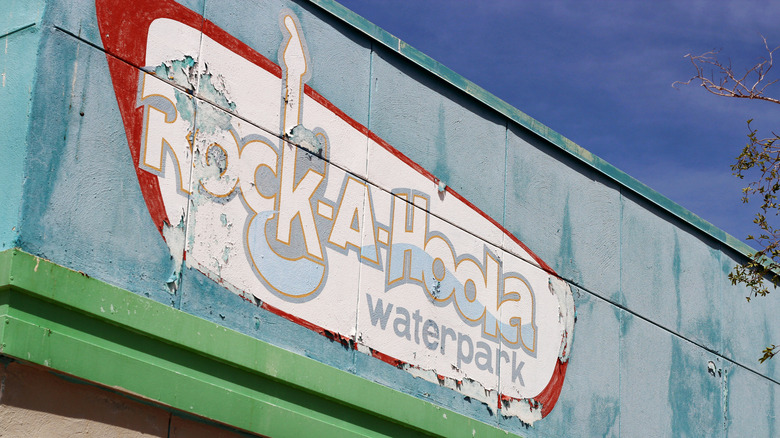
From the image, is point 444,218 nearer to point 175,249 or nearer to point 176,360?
point 175,249

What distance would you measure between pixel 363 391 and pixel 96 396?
2.49m

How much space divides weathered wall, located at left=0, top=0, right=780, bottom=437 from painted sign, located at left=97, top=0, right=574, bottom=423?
Answer: 0.06m

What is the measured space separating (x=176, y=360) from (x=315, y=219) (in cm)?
193

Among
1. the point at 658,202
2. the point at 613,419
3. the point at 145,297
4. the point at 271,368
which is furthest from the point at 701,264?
the point at 145,297

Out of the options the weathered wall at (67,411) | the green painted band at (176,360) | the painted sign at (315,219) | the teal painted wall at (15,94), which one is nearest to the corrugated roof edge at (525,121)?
the painted sign at (315,219)

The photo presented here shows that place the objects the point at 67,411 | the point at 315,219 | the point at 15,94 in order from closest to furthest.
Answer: the point at 67,411
the point at 15,94
the point at 315,219

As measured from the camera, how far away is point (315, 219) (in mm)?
8711

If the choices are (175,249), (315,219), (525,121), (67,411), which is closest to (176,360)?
(175,249)

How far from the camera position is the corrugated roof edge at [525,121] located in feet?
31.0

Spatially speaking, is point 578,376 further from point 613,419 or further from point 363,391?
point 363,391

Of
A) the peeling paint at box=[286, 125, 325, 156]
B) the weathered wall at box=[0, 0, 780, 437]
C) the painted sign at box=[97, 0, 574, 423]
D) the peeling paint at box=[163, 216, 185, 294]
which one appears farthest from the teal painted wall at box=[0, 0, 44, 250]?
the peeling paint at box=[286, 125, 325, 156]

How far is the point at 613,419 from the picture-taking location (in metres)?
11.5

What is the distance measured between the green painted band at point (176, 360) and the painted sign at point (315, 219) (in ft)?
1.35

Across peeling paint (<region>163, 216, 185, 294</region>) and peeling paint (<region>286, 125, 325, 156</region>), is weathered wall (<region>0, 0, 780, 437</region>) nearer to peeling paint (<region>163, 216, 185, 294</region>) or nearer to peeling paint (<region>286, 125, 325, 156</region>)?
peeling paint (<region>163, 216, 185, 294</region>)
